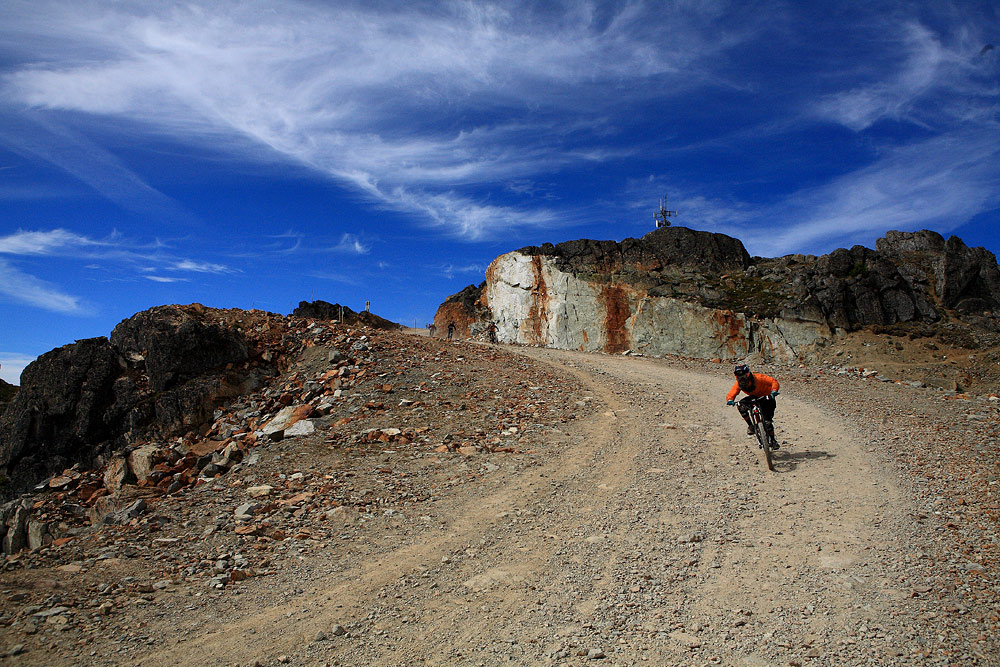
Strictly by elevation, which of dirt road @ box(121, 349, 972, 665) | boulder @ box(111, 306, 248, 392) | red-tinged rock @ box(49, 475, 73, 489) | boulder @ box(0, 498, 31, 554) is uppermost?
boulder @ box(111, 306, 248, 392)

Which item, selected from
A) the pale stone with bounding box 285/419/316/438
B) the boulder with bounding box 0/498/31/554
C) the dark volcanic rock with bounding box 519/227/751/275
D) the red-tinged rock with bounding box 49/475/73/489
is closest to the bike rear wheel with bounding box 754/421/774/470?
the pale stone with bounding box 285/419/316/438

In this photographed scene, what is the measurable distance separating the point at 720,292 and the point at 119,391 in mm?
24378

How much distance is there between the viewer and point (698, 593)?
17.2 ft

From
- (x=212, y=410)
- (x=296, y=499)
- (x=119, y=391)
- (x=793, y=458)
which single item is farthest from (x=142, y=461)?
(x=793, y=458)

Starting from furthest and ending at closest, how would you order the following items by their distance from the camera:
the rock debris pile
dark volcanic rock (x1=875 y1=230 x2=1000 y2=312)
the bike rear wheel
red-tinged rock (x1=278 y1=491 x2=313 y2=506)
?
dark volcanic rock (x1=875 y1=230 x2=1000 y2=312)
the bike rear wheel
red-tinged rock (x1=278 y1=491 x2=313 y2=506)
the rock debris pile

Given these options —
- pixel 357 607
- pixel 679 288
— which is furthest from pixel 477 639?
pixel 679 288

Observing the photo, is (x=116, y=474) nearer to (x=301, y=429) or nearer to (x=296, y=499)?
(x=301, y=429)

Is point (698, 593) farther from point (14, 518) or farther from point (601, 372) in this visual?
point (601, 372)

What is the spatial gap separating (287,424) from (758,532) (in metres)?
9.55

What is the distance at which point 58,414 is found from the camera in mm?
14805

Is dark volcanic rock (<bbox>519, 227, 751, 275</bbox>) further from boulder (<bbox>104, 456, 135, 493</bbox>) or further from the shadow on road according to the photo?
boulder (<bbox>104, 456, 135, 493</bbox>)

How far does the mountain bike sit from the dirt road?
27cm

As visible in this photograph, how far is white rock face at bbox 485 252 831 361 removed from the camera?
25.0 metres

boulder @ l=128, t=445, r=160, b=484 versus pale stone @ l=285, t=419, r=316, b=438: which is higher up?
pale stone @ l=285, t=419, r=316, b=438
